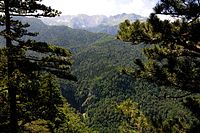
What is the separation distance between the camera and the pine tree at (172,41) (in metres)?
16.1

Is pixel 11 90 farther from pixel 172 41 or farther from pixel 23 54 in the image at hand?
pixel 172 41

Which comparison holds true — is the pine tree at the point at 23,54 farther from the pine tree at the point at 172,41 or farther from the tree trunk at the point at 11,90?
the pine tree at the point at 172,41

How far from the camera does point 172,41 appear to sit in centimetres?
1697

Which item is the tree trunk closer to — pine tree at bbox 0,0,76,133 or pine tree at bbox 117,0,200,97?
pine tree at bbox 0,0,76,133

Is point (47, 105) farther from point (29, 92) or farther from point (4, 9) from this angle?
point (4, 9)

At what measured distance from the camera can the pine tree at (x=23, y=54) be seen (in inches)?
603

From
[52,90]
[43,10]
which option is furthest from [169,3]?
[52,90]

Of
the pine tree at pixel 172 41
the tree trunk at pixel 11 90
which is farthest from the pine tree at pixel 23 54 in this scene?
the pine tree at pixel 172 41

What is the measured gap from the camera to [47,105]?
16031 mm

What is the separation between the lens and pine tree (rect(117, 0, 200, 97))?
16.1 m

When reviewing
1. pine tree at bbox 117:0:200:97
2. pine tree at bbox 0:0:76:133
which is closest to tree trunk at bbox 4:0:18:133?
pine tree at bbox 0:0:76:133

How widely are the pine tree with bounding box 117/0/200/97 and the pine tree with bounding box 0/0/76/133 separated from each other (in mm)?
3568

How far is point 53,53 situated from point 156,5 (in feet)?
14.8

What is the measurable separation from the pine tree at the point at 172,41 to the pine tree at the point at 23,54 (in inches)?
140
